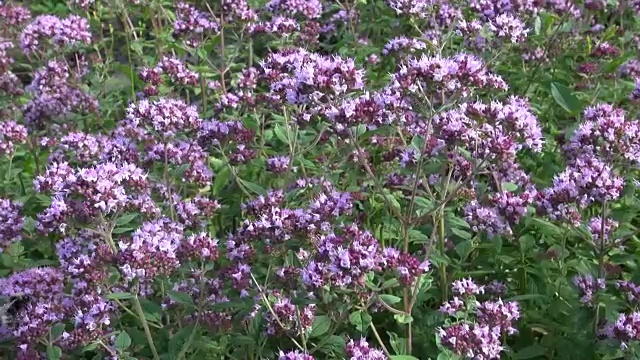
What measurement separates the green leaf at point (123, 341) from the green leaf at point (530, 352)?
166cm

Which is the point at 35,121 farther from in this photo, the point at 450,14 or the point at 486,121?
the point at 486,121

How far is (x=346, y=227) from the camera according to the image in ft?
12.3

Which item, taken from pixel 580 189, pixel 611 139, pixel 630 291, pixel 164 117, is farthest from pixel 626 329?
pixel 164 117

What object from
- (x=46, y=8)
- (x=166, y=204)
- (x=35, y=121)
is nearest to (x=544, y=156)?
(x=166, y=204)

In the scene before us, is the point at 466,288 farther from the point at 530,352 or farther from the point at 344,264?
the point at 344,264

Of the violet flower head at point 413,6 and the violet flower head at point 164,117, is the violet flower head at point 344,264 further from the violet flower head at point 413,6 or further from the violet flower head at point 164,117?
the violet flower head at point 413,6

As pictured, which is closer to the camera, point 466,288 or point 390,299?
point 390,299

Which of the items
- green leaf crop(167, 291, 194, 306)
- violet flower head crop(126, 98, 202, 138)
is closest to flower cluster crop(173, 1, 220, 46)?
violet flower head crop(126, 98, 202, 138)

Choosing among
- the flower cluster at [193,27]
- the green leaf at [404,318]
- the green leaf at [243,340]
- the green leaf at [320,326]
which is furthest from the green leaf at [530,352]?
the flower cluster at [193,27]

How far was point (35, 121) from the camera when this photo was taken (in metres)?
6.04

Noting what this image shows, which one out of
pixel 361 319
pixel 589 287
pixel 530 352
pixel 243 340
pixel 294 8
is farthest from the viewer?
pixel 294 8

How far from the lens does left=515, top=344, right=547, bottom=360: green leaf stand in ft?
12.9

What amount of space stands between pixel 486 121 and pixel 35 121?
3.44 metres

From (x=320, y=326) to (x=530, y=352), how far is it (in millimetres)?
1000
